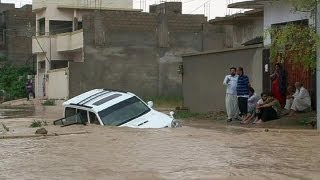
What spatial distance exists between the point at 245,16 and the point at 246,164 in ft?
53.6

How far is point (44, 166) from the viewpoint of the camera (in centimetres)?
962

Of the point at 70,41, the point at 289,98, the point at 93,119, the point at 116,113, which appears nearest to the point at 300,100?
the point at 289,98

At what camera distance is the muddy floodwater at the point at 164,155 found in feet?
29.2

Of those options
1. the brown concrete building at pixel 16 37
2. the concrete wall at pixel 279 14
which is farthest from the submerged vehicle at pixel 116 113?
the brown concrete building at pixel 16 37

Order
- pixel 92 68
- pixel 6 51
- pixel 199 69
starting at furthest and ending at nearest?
pixel 6 51
pixel 92 68
pixel 199 69

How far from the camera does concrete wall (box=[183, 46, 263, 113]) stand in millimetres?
20547

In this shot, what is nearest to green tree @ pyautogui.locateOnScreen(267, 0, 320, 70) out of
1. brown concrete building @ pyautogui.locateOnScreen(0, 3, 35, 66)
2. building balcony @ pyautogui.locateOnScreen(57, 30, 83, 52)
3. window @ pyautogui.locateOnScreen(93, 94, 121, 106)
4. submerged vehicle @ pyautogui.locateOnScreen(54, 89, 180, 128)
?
submerged vehicle @ pyautogui.locateOnScreen(54, 89, 180, 128)

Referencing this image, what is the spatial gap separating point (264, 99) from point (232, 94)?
134 centimetres

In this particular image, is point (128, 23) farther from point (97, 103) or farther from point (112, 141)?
point (112, 141)

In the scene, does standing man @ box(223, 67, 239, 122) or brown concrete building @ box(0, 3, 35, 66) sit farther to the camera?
brown concrete building @ box(0, 3, 35, 66)

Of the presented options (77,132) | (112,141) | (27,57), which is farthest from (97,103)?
(27,57)

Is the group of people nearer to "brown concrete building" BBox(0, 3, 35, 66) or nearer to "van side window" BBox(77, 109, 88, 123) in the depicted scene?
"van side window" BBox(77, 109, 88, 123)

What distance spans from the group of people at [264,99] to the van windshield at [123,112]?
10.1 feet

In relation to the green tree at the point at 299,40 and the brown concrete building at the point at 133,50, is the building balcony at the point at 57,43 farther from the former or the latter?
the green tree at the point at 299,40
